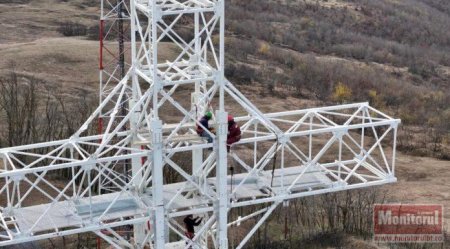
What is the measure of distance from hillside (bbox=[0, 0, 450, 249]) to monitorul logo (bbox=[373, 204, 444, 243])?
0.73m

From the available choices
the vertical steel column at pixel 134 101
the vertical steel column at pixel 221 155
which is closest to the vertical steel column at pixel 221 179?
the vertical steel column at pixel 221 155

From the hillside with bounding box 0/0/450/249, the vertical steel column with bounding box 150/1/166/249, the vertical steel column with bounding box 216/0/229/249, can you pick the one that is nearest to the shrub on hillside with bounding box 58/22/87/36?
the hillside with bounding box 0/0/450/249

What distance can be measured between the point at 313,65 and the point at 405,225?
26.8m

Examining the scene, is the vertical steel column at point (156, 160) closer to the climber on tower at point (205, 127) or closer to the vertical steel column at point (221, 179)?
the climber on tower at point (205, 127)

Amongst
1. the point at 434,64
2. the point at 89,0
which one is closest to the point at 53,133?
the point at 89,0

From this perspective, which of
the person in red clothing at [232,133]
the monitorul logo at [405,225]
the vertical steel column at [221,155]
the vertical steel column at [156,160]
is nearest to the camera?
the vertical steel column at [156,160]

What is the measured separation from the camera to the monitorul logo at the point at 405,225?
27.7m

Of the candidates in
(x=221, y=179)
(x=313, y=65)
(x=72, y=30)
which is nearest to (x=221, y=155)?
(x=221, y=179)

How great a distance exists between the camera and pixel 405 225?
94.2ft

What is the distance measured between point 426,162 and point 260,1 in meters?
38.2

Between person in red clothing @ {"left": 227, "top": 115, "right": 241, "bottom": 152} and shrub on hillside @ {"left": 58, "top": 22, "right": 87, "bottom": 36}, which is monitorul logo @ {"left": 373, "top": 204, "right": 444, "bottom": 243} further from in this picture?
shrub on hillside @ {"left": 58, "top": 22, "right": 87, "bottom": 36}

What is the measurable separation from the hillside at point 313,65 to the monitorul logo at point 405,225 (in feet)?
2.41

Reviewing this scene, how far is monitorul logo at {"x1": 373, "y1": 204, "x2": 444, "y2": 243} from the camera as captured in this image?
27703 millimetres

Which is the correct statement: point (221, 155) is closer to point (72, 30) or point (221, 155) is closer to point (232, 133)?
point (232, 133)
